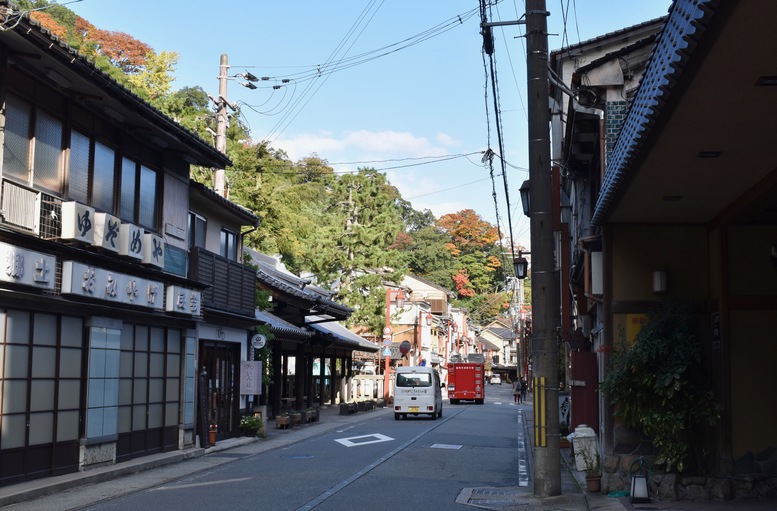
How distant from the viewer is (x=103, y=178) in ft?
58.1

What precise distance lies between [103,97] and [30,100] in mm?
1812

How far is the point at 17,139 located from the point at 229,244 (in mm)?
12310

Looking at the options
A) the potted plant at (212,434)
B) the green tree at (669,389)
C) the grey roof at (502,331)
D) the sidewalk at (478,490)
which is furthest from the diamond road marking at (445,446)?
the grey roof at (502,331)

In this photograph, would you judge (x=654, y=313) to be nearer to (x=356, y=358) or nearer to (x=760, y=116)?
(x=760, y=116)

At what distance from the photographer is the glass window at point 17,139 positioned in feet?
46.5

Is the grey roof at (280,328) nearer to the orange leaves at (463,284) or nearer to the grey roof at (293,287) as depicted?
the grey roof at (293,287)

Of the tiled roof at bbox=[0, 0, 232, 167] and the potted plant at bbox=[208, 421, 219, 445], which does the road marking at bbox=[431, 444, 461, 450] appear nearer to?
the potted plant at bbox=[208, 421, 219, 445]

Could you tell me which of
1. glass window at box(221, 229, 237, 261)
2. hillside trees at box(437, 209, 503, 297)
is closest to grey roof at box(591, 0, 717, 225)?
glass window at box(221, 229, 237, 261)

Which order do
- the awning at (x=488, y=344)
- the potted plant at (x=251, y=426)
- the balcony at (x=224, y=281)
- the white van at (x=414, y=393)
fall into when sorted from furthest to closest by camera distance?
the awning at (x=488, y=344) < the white van at (x=414, y=393) < the potted plant at (x=251, y=426) < the balcony at (x=224, y=281)

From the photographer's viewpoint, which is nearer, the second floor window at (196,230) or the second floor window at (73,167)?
the second floor window at (73,167)

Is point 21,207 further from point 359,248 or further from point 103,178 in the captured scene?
point 359,248

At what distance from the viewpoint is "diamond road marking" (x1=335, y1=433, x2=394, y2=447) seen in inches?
979

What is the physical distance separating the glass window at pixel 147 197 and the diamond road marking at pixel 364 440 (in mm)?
8649

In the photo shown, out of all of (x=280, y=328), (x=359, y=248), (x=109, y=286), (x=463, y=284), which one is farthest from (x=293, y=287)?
(x=463, y=284)
